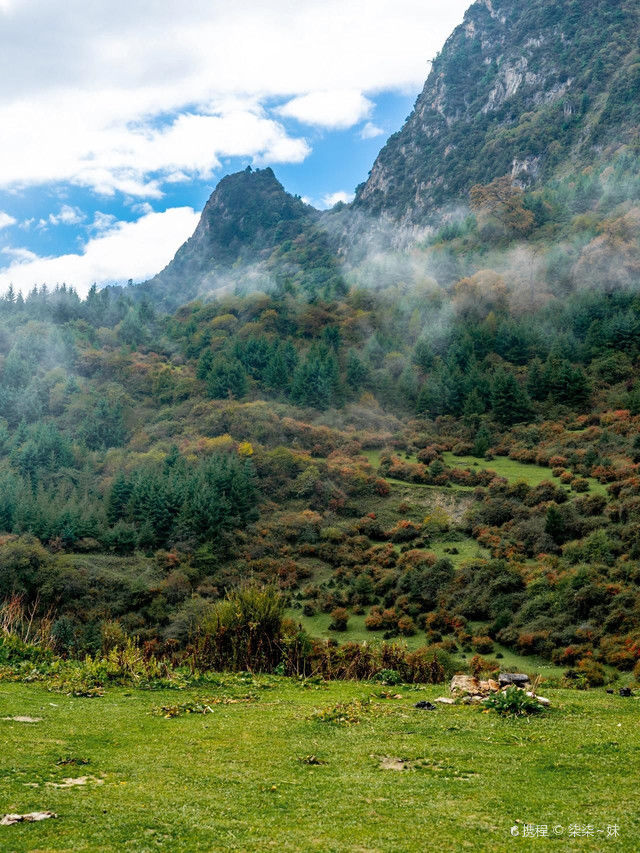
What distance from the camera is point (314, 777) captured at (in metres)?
12.1

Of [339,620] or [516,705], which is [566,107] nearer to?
[339,620]

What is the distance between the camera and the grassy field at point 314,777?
8.86 m

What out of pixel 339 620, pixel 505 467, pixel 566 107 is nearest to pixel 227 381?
pixel 505 467

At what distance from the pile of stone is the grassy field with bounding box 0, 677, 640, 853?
1.54 metres

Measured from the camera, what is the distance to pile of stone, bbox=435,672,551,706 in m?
19.5

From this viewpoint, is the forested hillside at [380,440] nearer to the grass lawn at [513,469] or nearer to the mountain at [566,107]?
the grass lawn at [513,469]

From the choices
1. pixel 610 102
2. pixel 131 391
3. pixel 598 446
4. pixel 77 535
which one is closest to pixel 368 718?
pixel 77 535

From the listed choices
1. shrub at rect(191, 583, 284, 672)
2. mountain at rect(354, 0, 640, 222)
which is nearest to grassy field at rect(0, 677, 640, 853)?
shrub at rect(191, 583, 284, 672)

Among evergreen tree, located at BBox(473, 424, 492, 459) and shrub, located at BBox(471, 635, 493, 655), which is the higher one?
evergreen tree, located at BBox(473, 424, 492, 459)

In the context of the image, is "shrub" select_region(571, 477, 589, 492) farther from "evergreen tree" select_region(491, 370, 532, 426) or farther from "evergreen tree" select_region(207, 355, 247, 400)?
"evergreen tree" select_region(207, 355, 247, 400)

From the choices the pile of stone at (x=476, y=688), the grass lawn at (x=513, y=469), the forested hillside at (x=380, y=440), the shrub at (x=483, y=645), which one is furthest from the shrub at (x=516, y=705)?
the grass lawn at (x=513, y=469)

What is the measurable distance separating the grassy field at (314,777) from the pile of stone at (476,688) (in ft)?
5.05

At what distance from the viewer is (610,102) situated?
157 m

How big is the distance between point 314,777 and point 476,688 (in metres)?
10.1
